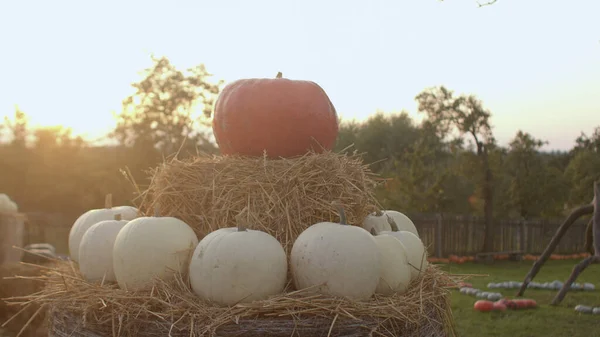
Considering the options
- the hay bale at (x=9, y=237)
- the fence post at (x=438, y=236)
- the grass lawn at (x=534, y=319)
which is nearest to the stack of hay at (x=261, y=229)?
the hay bale at (x=9, y=237)

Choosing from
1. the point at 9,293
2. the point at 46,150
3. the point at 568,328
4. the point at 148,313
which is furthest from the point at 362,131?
the point at 148,313

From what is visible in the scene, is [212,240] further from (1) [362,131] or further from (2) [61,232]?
(1) [362,131]

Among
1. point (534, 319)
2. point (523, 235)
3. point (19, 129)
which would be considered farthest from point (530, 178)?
point (19, 129)

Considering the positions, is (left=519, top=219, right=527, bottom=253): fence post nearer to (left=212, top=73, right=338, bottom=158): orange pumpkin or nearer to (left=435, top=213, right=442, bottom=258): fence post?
(left=435, top=213, right=442, bottom=258): fence post

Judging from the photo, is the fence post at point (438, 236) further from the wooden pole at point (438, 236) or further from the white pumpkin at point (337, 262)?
the white pumpkin at point (337, 262)

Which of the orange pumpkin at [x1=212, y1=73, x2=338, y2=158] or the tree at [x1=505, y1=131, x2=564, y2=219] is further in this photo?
the tree at [x1=505, y1=131, x2=564, y2=219]

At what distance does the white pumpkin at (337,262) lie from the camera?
8.38 ft

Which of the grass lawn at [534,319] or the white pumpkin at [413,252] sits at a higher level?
the white pumpkin at [413,252]

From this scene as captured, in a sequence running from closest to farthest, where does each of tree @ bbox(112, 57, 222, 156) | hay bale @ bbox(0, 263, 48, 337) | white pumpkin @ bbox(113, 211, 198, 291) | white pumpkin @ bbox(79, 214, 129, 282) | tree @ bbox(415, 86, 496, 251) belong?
white pumpkin @ bbox(113, 211, 198, 291) < white pumpkin @ bbox(79, 214, 129, 282) < hay bale @ bbox(0, 263, 48, 337) < tree @ bbox(415, 86, 496, 251) < tree @ bbox(112, 57, 222, 156)

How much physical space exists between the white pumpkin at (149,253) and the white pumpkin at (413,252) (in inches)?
42.2

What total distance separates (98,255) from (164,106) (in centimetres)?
2282

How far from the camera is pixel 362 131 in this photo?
3747 centimetres

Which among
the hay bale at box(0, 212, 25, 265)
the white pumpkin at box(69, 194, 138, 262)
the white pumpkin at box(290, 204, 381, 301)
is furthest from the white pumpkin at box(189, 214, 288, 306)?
the hay bale at box(0, 212, 25, 265)

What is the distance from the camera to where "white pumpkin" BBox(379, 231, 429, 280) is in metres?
3.05
